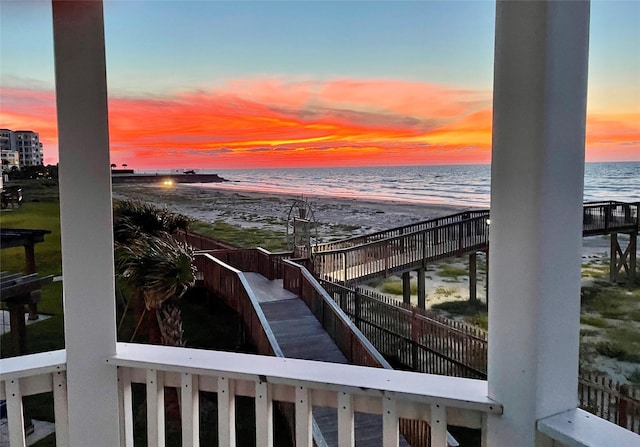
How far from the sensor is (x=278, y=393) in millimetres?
1051

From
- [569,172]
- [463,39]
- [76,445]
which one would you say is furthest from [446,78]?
[76,445]

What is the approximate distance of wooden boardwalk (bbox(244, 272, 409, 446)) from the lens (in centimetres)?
314

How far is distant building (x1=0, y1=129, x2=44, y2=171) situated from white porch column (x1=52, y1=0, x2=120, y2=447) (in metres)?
0.52

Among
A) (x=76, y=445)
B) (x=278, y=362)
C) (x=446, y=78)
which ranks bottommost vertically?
(x=76, y=445)

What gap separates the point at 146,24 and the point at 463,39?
9.67ft

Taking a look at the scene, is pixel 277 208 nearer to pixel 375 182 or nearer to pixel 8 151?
pixel 375 182

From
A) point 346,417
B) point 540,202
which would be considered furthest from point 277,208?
point 540,202

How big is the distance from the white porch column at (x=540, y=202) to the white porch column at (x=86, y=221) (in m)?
0.92

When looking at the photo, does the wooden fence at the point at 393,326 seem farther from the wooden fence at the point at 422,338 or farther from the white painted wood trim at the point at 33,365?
the white painted wood trim at the point at 33,365

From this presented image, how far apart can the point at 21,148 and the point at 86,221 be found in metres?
0.71

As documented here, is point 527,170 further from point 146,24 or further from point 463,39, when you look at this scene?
point 463,39

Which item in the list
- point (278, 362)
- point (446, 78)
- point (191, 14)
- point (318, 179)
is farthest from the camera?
point (318, 179)

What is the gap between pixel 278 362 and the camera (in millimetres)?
1086

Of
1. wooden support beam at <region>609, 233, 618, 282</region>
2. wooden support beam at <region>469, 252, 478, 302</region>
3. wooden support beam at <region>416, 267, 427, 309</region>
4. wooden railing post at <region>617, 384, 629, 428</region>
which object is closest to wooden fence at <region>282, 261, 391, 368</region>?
wooden railing post at <region>617, 384, 629, 428</region>
